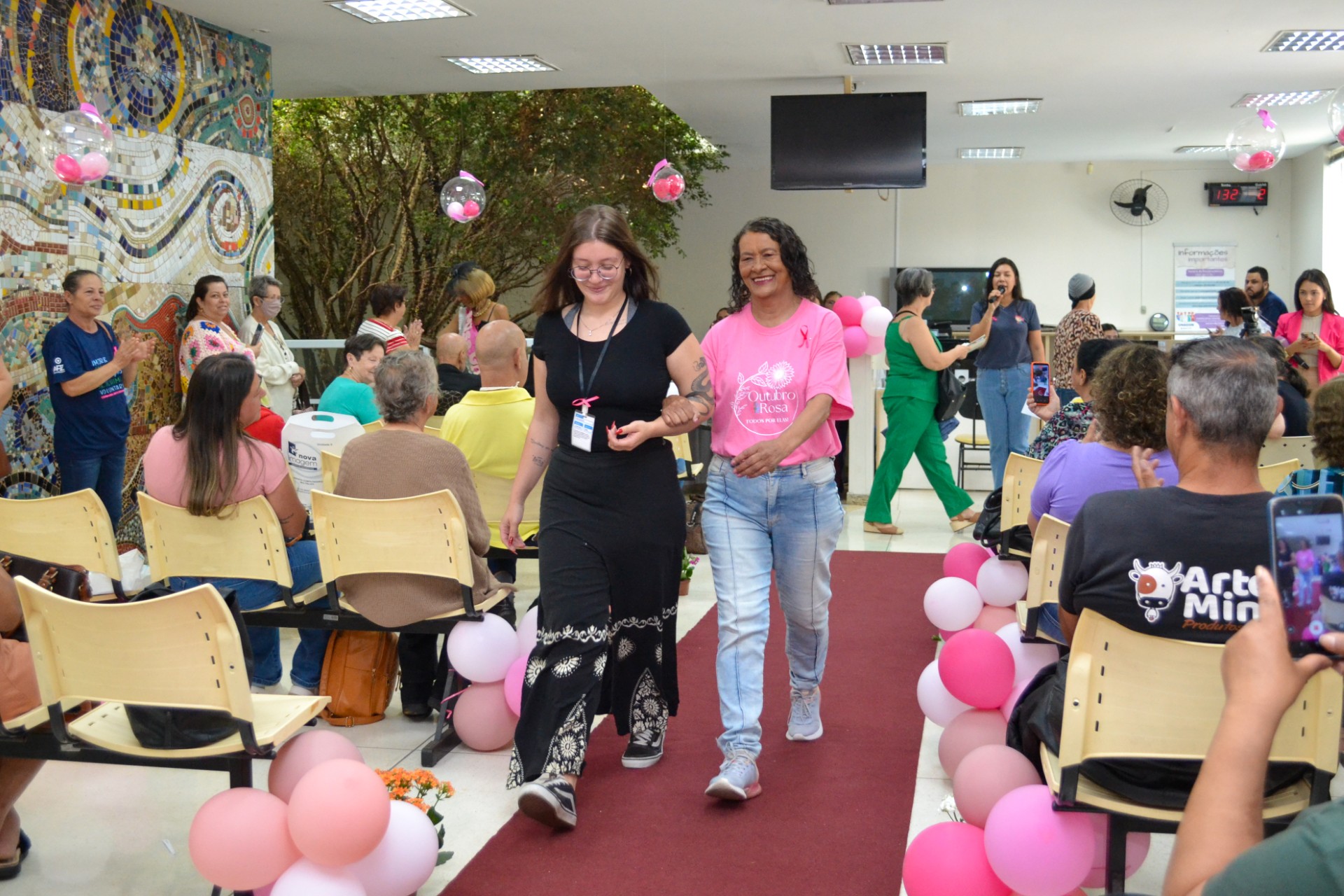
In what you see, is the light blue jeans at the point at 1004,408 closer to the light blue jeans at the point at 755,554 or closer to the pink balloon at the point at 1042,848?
the light blue jeans at the point at 755,554

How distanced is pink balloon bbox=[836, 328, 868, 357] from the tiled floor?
3317 millimetres

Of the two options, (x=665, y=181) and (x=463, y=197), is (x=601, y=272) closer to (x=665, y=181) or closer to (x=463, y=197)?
(x=463, y=197)

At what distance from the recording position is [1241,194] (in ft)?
46.6

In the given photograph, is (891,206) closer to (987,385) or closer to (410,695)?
(987,385)

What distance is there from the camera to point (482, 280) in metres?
6.61

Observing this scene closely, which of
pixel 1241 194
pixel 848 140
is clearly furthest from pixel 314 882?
pixel 1241 194

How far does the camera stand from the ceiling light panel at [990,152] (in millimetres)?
13352

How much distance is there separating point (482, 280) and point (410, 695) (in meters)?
3.33

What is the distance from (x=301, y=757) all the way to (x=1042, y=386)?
3.58 m

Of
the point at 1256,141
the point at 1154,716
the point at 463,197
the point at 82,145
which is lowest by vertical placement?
the point at 1154,716

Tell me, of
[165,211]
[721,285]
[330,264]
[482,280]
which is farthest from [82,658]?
[721,285]

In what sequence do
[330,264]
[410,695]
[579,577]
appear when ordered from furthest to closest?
[330,264] < [410,695] < [579,577]

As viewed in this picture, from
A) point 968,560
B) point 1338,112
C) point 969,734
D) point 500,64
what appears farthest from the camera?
point 500,64

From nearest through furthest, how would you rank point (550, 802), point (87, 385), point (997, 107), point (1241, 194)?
point (550, 802) < point (87, 385) < point (997, 107) < point (1241, 194)
